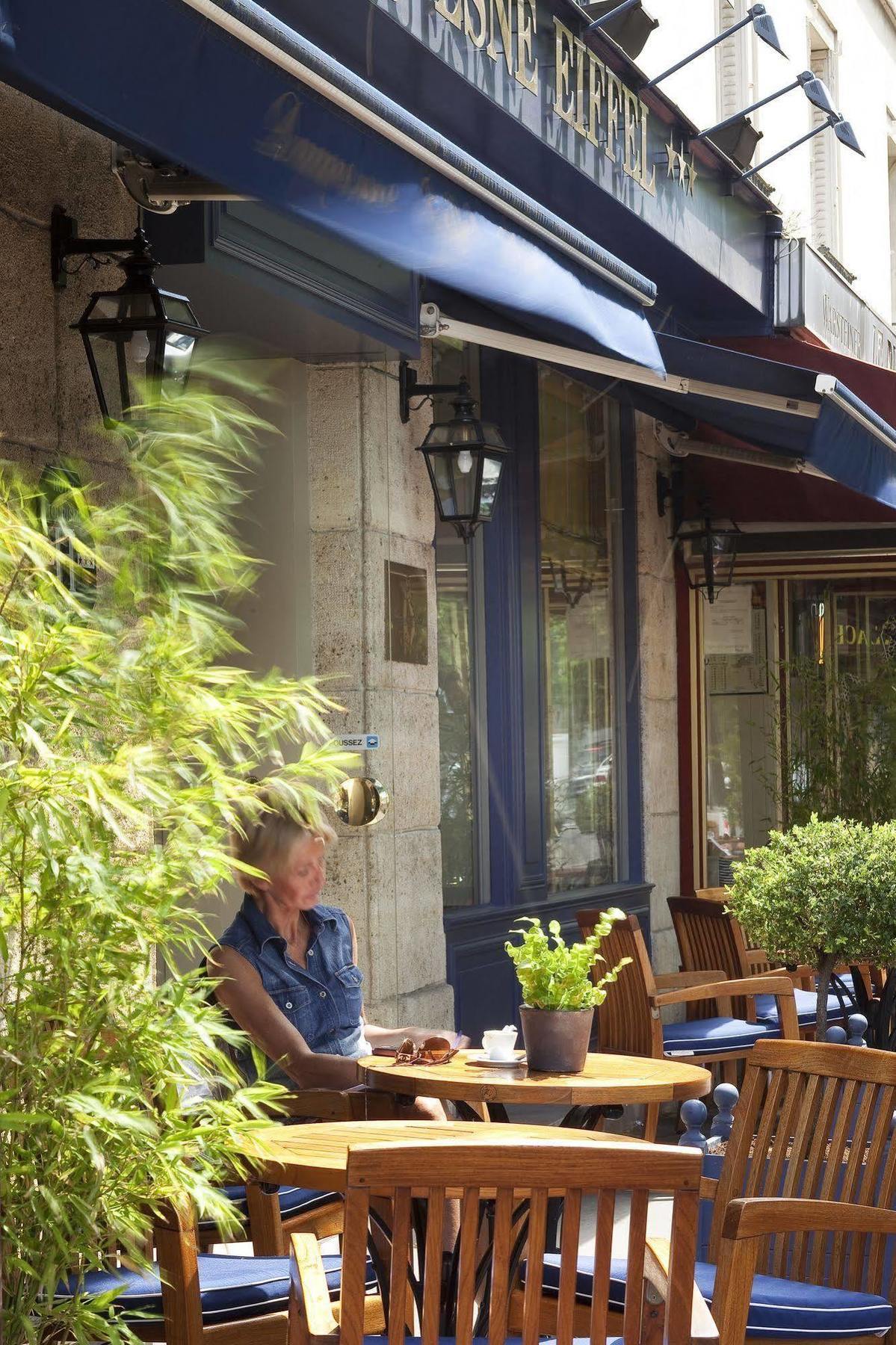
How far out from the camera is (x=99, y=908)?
7.41 feet

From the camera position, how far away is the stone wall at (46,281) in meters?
3.91

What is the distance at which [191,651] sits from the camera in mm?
2508

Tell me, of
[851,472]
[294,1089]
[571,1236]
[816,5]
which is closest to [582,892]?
[851,472]

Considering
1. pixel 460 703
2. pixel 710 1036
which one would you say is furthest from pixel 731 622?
pixel 710 1036

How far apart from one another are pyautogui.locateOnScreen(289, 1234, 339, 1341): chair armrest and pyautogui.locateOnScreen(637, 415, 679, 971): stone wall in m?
6.22

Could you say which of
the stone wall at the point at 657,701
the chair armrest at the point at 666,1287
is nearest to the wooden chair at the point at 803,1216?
the chair armrest at the point at 666,1287

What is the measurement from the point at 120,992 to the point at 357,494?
3.90m

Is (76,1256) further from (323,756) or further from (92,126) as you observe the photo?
(92,126)

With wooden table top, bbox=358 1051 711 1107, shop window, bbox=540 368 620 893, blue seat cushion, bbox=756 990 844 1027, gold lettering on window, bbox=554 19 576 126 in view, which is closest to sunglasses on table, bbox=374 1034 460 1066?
wooden table top, bbox=358 1051 711 1107

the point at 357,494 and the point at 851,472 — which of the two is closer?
the point at 357,494

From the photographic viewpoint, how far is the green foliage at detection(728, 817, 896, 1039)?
16.0ft

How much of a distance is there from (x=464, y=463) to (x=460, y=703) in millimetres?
1425

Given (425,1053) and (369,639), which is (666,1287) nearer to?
(425,1053)

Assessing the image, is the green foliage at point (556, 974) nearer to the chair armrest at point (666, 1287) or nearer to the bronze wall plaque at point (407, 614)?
the chair armrest at point (666, 1287)
